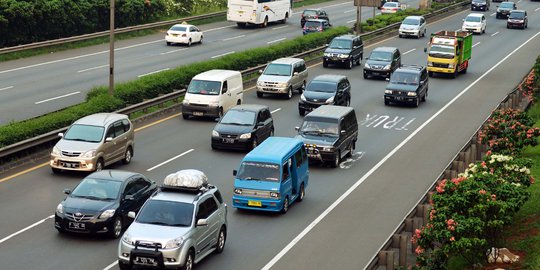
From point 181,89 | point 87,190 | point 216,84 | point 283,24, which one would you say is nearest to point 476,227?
point 87,190

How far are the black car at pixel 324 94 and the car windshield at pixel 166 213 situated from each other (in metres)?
22.1

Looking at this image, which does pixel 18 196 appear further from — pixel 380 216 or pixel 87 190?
pixel 380 216

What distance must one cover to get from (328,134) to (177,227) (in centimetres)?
1411

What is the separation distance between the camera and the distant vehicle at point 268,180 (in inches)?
1176

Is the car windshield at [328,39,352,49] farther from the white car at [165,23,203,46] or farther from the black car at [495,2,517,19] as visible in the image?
the black car at [495,2,517,19]

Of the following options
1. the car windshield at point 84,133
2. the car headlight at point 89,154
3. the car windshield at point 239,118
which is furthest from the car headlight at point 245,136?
the car headlight at point 89,154

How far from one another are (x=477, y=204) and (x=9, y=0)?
45791 mm

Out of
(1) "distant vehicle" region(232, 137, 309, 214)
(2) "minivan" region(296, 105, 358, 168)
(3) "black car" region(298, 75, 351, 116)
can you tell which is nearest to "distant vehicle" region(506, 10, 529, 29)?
(3) "black car" region(298, 75, 351, 116)

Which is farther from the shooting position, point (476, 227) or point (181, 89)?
point (181, 89)

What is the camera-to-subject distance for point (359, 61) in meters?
65.4

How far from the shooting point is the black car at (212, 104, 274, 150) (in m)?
38.4

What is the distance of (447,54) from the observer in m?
60.4

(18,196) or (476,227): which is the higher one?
(476,227)

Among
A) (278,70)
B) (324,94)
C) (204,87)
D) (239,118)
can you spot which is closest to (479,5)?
(278,70)
